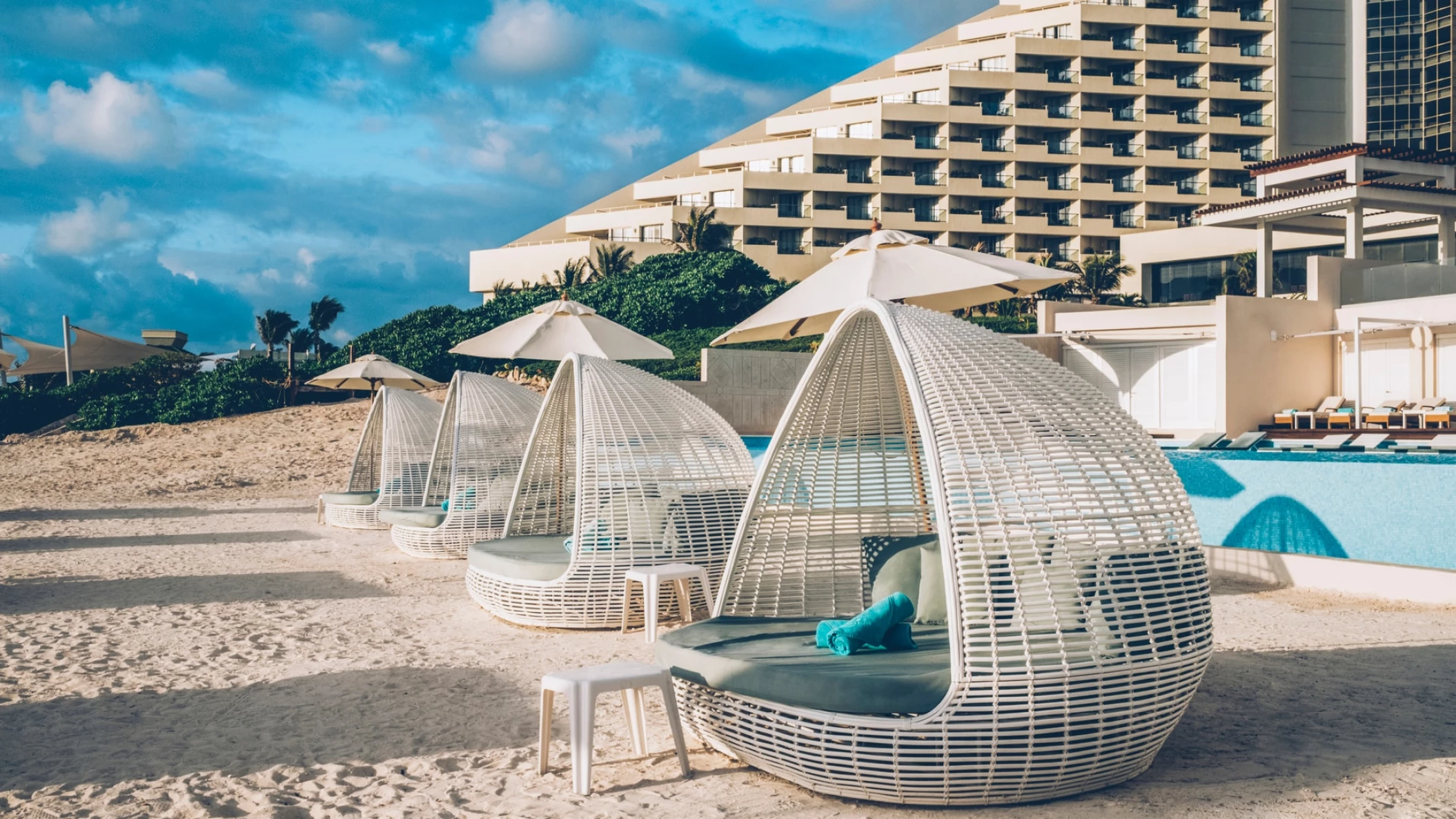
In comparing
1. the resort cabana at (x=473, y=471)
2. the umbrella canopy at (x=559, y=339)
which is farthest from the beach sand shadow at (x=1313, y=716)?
the umbrella canopy at (x=559, y=339)

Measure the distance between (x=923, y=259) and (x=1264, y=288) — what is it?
20.7 m

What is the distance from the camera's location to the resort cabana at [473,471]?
37.1ft

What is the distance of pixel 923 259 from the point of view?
27.1 ft

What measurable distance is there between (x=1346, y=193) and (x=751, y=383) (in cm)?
1382

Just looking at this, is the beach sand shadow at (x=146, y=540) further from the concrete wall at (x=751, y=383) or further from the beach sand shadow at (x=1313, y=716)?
the concrete wall at (x=751, y=383)

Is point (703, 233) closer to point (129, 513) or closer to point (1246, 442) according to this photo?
point (129, 513)

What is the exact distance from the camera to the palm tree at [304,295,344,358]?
34406 mm

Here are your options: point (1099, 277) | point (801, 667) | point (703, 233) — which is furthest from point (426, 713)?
point (703, 233)

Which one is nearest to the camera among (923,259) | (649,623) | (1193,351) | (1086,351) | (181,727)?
(181,727)

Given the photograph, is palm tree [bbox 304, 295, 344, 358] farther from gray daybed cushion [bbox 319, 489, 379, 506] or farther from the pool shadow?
the pool shadow

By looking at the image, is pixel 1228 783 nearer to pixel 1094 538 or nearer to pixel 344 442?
pixel 1094 538

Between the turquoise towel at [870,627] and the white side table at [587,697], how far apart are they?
2.43 ft

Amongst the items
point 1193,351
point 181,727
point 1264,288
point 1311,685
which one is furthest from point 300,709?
point 1264,288

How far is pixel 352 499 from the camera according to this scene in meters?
14.8
